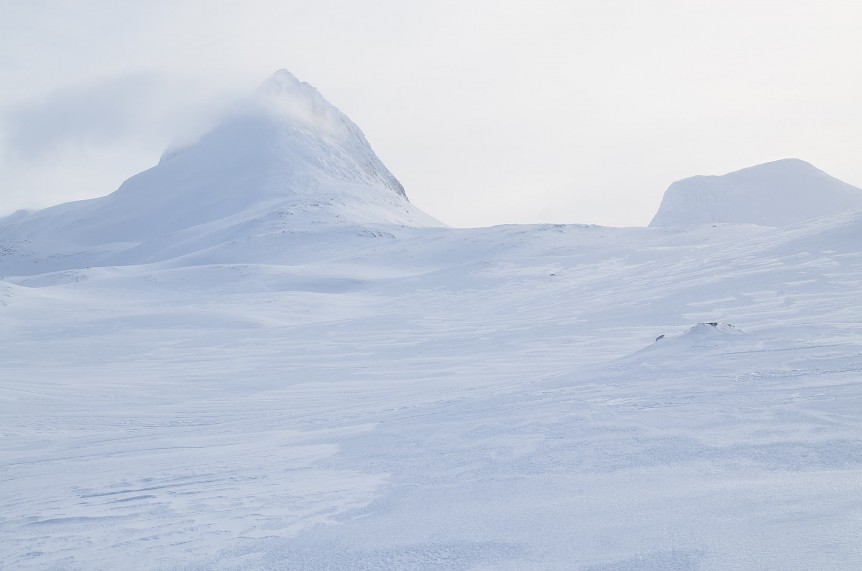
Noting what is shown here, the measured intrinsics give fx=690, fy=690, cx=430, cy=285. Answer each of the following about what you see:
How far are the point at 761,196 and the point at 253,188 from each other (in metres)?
63.9

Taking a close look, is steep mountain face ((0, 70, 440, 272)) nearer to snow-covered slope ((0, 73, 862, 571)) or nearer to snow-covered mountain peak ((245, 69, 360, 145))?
snow-covered mountain peak ((245, 69, 360, 145))

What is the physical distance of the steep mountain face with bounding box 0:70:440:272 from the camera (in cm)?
5656

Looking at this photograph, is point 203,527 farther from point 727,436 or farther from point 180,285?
point 180,285

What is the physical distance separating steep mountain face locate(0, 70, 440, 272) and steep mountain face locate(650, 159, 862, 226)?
3947cm

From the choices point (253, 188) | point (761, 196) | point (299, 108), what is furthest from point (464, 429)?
point (761, 196)

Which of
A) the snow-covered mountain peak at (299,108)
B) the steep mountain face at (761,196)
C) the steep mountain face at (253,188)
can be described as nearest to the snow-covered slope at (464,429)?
the steep mountain face at (253,188)

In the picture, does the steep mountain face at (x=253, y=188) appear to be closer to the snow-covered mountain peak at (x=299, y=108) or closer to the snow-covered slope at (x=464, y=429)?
the snow-covered mountain peak at (x=299, y=108)

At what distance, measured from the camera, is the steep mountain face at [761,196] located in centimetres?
8556

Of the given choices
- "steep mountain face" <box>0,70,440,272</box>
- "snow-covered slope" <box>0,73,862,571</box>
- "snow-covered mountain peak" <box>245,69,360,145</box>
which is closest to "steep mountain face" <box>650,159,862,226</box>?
"steep mountain face" <box>0,70,440,272</box>

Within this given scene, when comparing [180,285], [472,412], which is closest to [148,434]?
[472,412]

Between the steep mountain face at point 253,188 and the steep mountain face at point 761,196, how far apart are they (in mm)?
39468

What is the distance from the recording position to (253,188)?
2608 inches

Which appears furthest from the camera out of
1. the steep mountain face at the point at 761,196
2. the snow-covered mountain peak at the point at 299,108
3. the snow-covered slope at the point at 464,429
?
the snow-covered mountain peak at the point at 299,108

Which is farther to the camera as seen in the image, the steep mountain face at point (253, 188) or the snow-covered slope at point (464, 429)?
the steep mountain face at point (253, 188)
